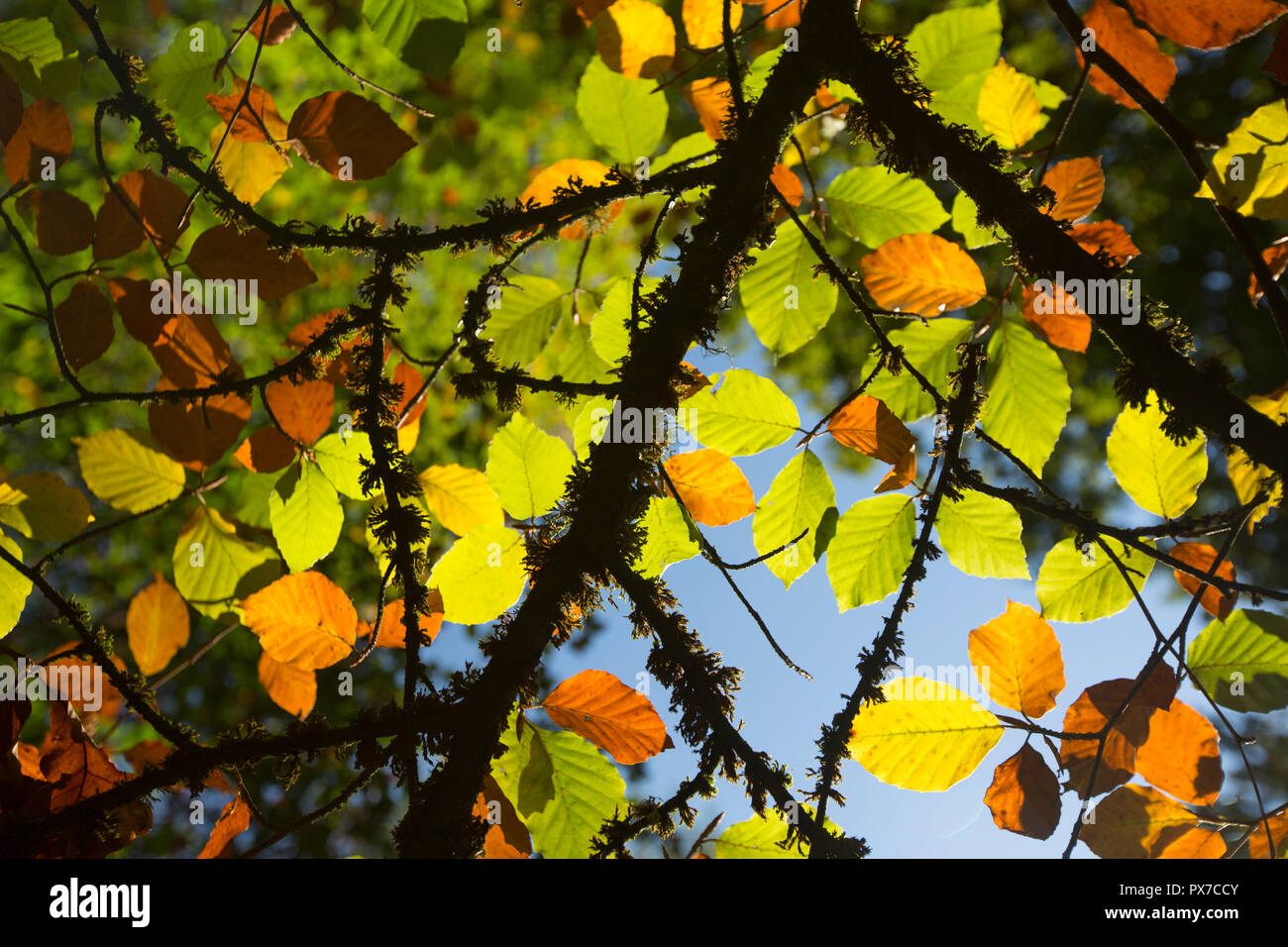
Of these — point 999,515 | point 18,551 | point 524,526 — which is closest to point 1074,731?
point 999,515

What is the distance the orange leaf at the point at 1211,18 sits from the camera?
806mm

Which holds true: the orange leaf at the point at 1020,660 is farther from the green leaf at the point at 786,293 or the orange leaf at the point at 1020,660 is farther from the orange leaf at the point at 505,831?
the orange leaf at the point at 505,831

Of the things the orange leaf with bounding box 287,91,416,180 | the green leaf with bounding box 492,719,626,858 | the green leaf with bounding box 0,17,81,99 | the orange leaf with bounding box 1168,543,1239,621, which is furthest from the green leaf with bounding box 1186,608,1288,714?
the green leaf with bounding box 0,17,81,99

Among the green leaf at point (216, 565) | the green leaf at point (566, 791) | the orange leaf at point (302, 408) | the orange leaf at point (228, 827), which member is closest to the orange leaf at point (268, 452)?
the orange leaf at point (302, 408)

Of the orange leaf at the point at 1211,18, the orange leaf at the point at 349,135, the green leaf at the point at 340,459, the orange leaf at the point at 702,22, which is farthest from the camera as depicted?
the green leaf at the point at 340,459

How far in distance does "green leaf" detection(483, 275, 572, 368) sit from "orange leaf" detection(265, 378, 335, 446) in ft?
1.09

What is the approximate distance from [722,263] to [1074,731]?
2.65 ft

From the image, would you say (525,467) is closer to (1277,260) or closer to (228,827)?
(228,827)

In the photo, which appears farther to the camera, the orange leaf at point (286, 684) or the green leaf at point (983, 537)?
the orange leaf at point (286, 684)

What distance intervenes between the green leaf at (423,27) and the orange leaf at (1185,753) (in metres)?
1.25

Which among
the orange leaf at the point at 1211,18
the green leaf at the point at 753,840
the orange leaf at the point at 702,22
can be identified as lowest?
the green leaf at the point at 753,840

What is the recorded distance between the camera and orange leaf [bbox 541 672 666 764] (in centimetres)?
89
